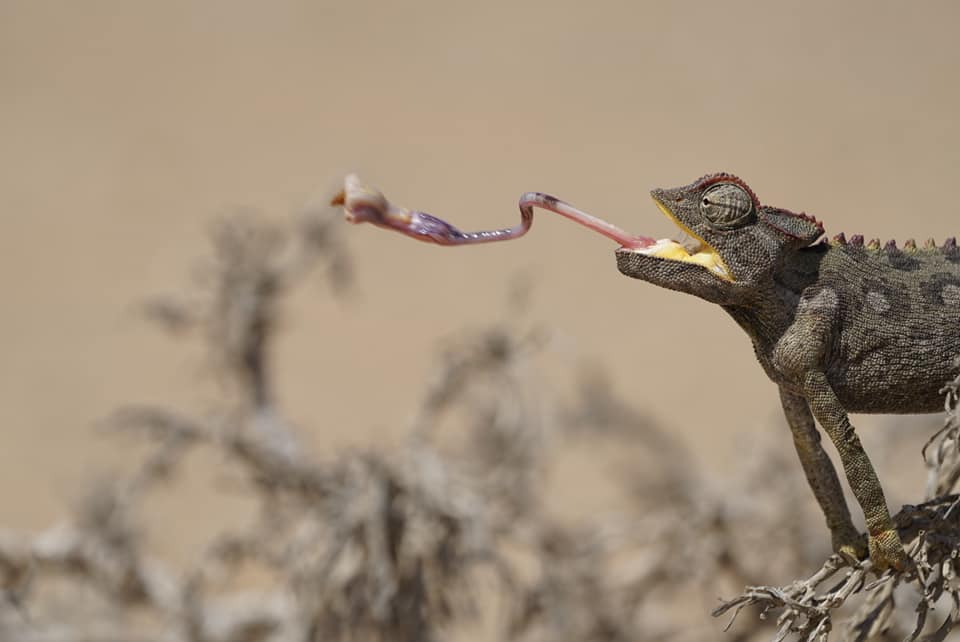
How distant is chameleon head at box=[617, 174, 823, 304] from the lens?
1.99m

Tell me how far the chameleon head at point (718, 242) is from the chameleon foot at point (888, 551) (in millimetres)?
522

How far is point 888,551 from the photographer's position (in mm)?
1997

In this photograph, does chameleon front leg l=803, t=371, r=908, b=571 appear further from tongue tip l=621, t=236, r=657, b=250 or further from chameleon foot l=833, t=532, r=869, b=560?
tongue tip l=621, t=236, r=657, b=250

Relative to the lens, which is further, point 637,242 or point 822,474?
point 822,474

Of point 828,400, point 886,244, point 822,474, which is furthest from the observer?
point 822,474

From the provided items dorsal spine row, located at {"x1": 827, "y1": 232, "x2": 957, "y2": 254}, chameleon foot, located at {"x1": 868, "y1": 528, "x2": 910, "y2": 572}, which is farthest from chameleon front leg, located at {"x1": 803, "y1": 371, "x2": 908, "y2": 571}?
dorsal spine row, located at {"x1": 827, "y1": 232, "x2": 957, "y2": 254}

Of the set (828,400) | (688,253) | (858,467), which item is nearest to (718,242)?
(688,253)

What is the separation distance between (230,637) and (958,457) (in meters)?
3.82

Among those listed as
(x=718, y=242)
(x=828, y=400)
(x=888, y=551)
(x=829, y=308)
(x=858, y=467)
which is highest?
(x=718, y=242)

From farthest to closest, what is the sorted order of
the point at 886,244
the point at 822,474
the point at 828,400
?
the point at 822,474 < the point at 886,244 < the point at 828,400

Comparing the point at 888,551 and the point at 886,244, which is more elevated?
the point at 886,244

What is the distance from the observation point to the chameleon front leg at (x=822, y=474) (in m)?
2.20

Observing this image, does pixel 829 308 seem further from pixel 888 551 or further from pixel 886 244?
pixel 888 551

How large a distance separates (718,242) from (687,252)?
0.06m
